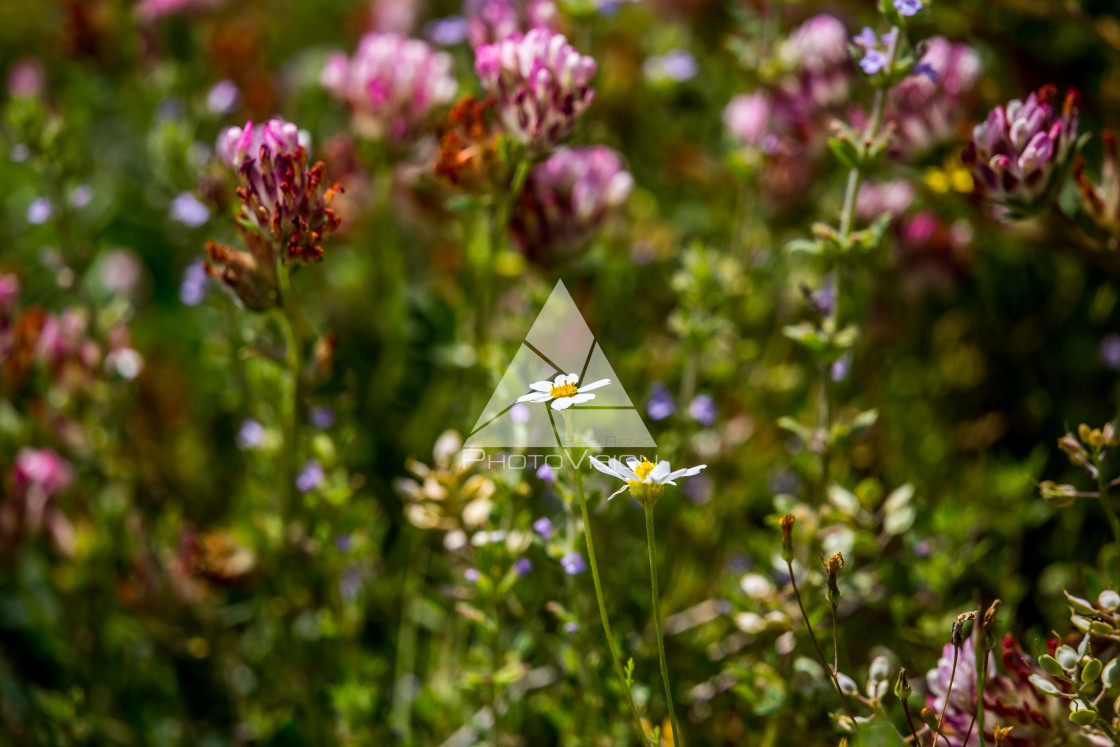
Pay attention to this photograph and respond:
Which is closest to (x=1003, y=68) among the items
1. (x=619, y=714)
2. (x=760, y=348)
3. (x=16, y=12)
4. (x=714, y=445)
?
(x=760, y=348)

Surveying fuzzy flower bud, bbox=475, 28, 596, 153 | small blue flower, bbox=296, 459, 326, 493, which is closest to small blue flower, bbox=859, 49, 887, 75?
fuzzy flower bud, bbox=475, 28, 596, 153

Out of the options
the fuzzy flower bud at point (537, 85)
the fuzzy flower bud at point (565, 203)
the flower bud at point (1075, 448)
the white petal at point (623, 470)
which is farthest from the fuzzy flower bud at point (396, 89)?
the flower bud at point (1075, 448)

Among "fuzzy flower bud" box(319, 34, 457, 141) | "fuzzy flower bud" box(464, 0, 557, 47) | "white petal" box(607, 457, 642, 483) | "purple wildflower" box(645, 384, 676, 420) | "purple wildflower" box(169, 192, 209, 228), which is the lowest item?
"purple wildflower" box(645, 384, 676, 420)

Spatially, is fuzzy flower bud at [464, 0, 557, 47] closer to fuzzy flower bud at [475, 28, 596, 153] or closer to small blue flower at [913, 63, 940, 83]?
fuzzy flower bud at [475, 28, 596, 153]

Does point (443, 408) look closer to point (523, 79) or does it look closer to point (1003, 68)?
point (523, 79)

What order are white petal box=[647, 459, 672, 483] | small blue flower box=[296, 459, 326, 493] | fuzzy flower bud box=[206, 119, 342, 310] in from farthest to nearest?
small blue flower box=[296, 459, 326, 493]
fuzzy flower bud box=[206, 119, 342, 310]
white petal box=[647, 459, 672, 483]
